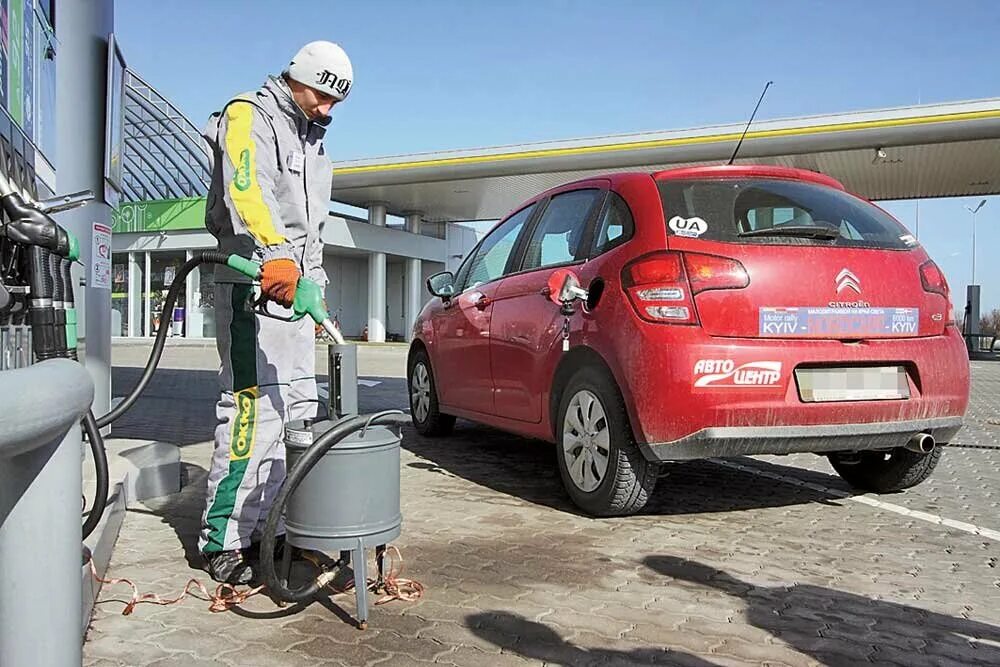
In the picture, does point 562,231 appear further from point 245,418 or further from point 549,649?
point 549,649

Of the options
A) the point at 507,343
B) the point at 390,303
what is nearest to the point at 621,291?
the point at 507,343

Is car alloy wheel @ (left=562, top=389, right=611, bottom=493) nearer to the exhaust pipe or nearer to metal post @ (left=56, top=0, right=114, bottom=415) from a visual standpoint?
the exhaust pipe

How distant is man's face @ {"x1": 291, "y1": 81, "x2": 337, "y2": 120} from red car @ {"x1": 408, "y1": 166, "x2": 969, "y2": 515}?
1.45 m

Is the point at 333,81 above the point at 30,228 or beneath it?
above

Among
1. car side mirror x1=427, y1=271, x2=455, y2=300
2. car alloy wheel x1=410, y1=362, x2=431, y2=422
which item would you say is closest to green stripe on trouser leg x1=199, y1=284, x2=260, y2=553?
car side mirror x1=427, y1=271, x2=455, y2=300

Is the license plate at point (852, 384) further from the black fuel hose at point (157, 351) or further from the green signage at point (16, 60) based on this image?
the green signage at point (16, 60)

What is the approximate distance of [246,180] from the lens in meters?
2.98

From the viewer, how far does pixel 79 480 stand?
1.64m

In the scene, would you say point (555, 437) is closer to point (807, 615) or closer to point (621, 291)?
point (621, 291)

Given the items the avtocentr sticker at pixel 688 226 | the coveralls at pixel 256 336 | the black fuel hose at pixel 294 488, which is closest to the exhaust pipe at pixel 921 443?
the avtocentr sticker at pixel 688 226

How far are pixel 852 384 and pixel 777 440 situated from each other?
1.44 ft

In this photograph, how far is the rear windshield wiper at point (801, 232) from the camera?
3838 mm

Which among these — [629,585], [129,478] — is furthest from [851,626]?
[129,478]

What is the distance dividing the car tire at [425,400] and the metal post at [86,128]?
220cm
